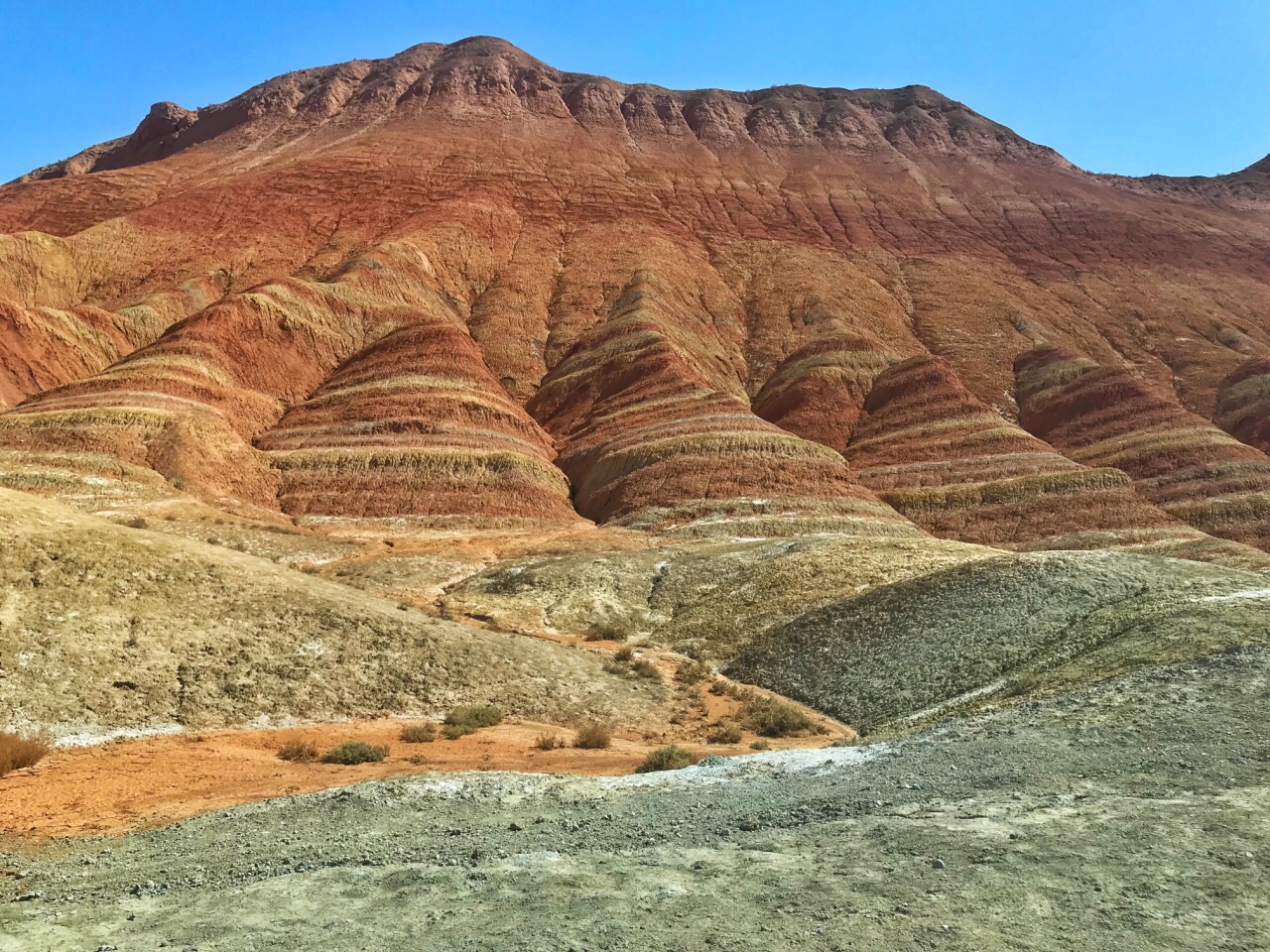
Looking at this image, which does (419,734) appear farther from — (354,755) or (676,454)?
(676,454)

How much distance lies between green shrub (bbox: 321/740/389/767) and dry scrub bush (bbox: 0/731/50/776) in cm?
456

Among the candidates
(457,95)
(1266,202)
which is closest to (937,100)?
(1266,202)

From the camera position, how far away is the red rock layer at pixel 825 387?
75.0 metres

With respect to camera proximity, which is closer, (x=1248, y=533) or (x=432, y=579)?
(x=432, y=579)

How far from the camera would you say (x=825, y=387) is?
79.1 m

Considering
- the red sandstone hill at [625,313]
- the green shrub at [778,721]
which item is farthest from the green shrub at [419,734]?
the red sandstone hill at [625,313]

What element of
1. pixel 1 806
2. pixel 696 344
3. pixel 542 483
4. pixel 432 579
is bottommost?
pixel 1 806

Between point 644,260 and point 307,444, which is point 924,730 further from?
point 644,260

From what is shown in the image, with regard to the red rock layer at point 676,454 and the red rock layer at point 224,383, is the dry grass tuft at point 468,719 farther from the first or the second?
the red rock layer at point 224,383

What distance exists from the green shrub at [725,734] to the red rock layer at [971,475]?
135 feet

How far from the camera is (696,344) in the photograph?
8669cm

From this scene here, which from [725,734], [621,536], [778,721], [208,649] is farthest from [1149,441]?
[208,649]

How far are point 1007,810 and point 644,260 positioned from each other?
94690 millimetres

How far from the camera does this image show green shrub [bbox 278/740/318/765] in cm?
1544
